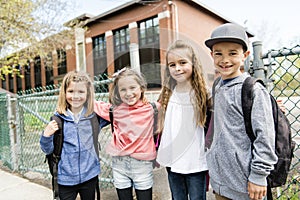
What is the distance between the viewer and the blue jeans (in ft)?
4.62

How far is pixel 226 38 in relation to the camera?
3.71 ft

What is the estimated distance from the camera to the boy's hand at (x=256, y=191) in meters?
1.06

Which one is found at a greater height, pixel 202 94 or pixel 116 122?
pixel 202 94

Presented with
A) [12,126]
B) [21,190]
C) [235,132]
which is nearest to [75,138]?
[235,132]

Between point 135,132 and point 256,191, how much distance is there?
714mm

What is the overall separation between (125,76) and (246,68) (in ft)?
2.26

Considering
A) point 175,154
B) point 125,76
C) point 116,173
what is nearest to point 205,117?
point 175,154

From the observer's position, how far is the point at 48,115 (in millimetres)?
2996

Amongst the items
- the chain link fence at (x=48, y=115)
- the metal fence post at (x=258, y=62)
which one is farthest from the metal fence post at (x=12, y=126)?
the metal fence post at (x=258, y=62)

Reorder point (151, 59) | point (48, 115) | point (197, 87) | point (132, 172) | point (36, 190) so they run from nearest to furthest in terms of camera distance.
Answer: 1. point (151, 59)
2. point (197, 87)
3. point (132, 172)
4. point (36, 190)
5. point (48, 115)

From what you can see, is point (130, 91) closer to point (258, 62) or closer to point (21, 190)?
point (258, 62)

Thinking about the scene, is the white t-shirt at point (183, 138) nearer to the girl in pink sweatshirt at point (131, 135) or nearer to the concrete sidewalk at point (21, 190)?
the girl in pink sweatshirt at point (131, 135)

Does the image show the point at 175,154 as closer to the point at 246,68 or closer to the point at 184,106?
the point at 184,106

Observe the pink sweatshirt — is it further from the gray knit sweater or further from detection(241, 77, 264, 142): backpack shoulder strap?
detection(241, 77, 264, 142): backpack shoulder strap
